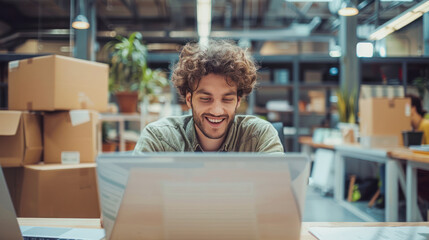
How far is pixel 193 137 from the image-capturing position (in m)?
1.35

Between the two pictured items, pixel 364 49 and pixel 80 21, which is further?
pixel 364 49

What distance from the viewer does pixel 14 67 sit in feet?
6.69

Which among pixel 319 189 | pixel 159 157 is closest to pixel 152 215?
pixel 159 157

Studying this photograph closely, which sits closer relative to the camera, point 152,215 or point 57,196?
point 152,215

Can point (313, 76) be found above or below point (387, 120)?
above

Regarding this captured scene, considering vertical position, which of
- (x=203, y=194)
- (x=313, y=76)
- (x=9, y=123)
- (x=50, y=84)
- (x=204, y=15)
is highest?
(x=204, y=15)

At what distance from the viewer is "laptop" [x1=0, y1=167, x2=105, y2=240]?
2.22ft

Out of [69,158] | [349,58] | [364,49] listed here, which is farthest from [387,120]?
[69,158]

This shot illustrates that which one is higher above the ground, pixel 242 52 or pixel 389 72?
pixel 389 72

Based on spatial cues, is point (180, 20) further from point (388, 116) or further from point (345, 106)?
point (388, 116)

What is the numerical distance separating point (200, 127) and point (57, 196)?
1095 millimetres

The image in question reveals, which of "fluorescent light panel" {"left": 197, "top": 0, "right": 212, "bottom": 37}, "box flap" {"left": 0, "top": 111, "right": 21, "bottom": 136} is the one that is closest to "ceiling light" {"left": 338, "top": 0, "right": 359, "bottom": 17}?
"fluorescent light panel" {"left": 197, "top": 0, "right": 212, "bottom": 37}

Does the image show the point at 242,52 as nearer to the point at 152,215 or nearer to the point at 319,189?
the point at 152,215

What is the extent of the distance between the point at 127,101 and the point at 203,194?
263cm
